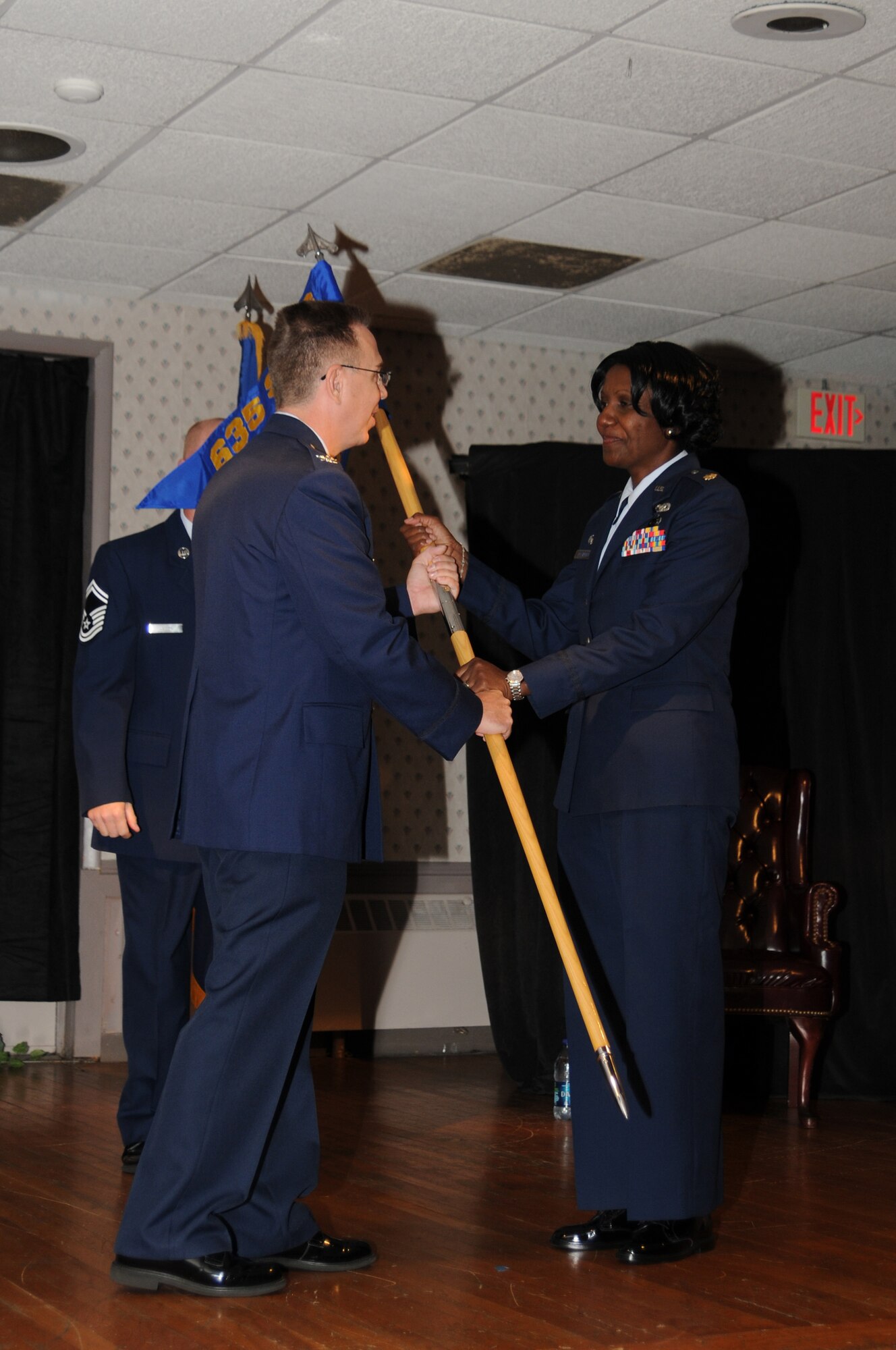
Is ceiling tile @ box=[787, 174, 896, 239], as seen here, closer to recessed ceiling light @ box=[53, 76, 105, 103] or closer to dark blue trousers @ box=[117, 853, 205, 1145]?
recessed ceiling light @ box=[53, 76, 105, 103]

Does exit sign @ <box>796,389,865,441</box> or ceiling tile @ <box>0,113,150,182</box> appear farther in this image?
exit sign @ <box>796,389,865,441</box>

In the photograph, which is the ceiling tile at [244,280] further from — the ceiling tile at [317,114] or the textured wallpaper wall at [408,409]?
the ceiling tile at [317,114]

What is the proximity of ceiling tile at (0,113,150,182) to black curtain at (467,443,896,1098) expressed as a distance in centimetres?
170

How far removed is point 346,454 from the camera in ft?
19.2

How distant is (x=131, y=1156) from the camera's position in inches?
142

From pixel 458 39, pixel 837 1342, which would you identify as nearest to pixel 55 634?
pixel 458 39

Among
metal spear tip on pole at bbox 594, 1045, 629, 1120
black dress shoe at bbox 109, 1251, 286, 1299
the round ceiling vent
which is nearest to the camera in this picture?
black dress shoe at bbox 109, 1251, 286, 1299

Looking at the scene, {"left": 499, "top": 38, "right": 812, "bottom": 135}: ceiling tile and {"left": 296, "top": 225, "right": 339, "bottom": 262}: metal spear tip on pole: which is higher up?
{"left": 499, "top": 38, "right": 812, "bottom": 135}: ceiling tile

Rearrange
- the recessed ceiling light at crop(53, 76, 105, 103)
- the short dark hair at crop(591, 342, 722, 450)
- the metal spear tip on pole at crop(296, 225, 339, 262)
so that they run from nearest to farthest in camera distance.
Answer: the short dark hair at crop(591, 342, 722, 450) < the metal spear tip on pole at crop(296, 225, 339, 262) < the recessed ceiling light at crop(53, 76, 105, 103)

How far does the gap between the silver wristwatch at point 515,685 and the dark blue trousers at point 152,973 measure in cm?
111

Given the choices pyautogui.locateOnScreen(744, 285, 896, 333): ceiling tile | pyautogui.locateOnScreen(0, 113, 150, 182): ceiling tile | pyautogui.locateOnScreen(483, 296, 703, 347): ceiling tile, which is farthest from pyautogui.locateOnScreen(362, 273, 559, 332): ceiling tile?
pyautogui.locateOnScreen(0, 113, 150, 182): ceiling tile

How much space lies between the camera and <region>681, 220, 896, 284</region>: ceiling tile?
5.16 meters

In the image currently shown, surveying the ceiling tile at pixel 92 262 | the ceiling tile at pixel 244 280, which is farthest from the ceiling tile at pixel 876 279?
the ceiling tile at pixel 92 262

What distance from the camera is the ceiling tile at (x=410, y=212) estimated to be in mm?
4723
